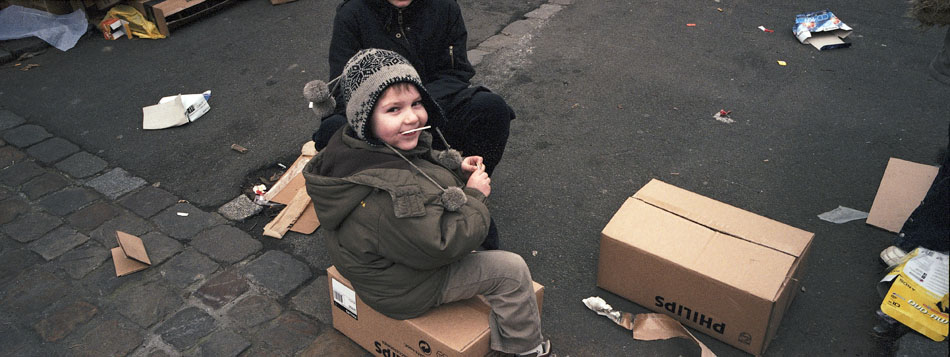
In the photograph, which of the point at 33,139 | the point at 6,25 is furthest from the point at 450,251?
the point at 6,25

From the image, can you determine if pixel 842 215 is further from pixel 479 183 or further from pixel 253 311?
pixel 253 311

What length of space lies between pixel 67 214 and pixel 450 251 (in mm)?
2506

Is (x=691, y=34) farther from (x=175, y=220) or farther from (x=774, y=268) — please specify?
(x=175, y=220)

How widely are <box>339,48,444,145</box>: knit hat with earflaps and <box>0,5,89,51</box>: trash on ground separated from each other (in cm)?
438

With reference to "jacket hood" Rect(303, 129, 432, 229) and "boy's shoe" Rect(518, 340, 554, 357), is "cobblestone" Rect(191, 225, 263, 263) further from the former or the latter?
"boy's shoe" Rect(518, 340, 554, 357)

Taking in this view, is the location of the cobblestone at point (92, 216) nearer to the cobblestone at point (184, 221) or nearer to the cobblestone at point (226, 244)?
the cobblestone at point (184, 221)

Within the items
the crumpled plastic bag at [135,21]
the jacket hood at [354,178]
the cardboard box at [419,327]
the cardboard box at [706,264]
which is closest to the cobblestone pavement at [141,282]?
the cardboard box at [419,327]

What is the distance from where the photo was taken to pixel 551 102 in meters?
4.52

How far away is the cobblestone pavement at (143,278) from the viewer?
2.75m

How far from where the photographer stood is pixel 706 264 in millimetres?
2543

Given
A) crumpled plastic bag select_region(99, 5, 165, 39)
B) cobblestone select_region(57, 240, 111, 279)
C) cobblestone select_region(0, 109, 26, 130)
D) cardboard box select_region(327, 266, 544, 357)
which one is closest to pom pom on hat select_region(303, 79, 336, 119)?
cardboard box select_region(327, 266, 544, 357)

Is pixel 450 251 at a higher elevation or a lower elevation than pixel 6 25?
higher

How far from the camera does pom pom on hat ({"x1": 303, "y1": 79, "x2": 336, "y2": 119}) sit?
2.39 meters

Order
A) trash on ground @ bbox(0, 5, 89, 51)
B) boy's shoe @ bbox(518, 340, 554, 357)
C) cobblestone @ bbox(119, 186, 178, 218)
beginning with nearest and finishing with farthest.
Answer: boy's shoe @ bbox(518, 340, 554, 357), cobblestone @ bbox(119, 186, 178, 218), trash on ground @ bbox(0, 5, 89, 51)
